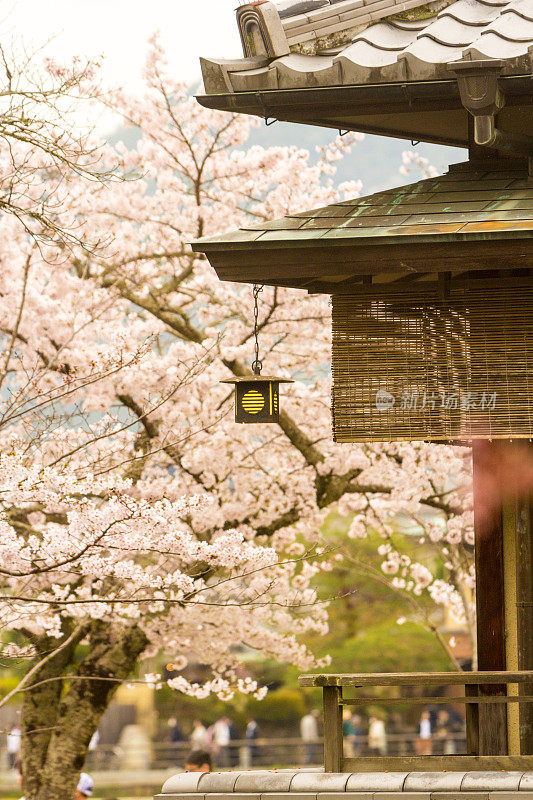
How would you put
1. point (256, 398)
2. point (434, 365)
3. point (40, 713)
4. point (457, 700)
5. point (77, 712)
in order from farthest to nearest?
1. point (40, 713)
2. point (77, 712)
3. point (256, 398)
4. point (434, 365)
5. point (457, 700)

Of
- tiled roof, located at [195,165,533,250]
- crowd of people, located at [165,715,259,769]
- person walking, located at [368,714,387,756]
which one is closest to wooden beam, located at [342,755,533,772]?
tiled roof, located at [195,165,533,250]

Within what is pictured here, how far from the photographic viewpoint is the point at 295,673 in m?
34.8

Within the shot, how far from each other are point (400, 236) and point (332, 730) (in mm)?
3219

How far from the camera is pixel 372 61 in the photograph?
695 cm

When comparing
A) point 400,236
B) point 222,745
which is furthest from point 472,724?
point 222,745

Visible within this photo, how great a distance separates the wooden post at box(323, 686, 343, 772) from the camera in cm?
705

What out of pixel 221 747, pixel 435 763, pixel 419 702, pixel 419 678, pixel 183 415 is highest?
pixel 183 415

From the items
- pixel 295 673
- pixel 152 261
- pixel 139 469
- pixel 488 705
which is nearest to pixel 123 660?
pixel 139 469

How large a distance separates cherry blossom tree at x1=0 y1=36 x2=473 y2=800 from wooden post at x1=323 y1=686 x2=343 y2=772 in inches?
207

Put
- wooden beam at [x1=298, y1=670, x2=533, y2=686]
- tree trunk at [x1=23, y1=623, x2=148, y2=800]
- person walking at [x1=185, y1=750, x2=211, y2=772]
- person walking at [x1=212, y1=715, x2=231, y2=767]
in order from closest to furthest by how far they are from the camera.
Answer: wooden beam at [x1=298, y1=670, x2=533, y2=686]
person walking at [x1=185, y1=750, x2=211, y2=772]
tree trunk at [x1=23, y1=623, x2=148, y2=800]
person walking at [x1=212, y1=715, x2=231, y2=767]

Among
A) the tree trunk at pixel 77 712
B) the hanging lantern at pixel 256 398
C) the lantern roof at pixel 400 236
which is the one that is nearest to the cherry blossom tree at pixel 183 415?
the tree trunk at pixel 77 712

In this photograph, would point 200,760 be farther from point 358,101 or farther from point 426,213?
point 358,101

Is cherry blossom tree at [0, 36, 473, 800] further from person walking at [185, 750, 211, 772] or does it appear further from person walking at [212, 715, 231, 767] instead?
person walking at [212, 715, 231, 767]

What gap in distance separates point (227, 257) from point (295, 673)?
29.4 m
